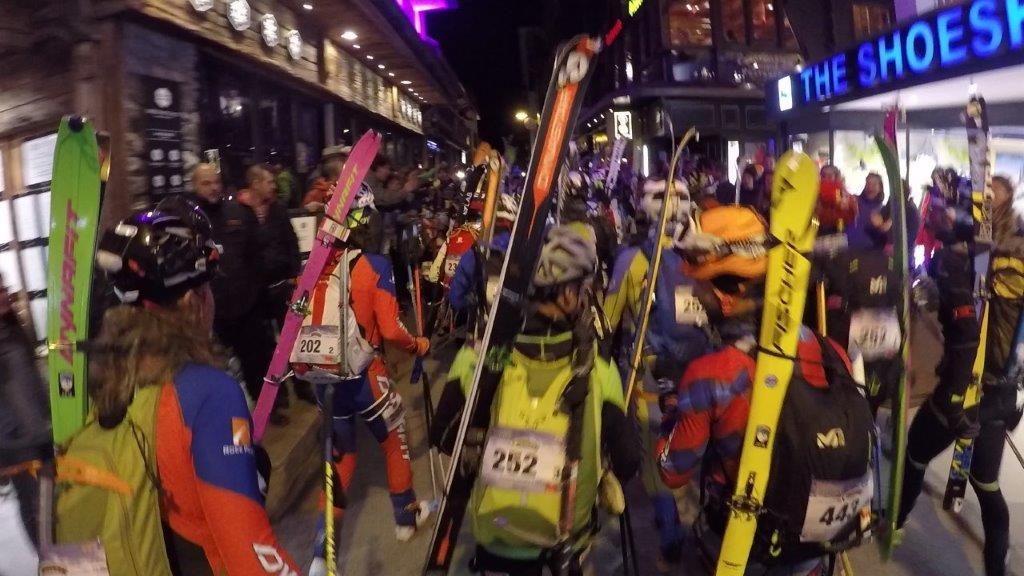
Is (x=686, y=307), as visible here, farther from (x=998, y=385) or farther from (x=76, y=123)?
(x=76, y=123)

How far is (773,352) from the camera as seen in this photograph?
197cm

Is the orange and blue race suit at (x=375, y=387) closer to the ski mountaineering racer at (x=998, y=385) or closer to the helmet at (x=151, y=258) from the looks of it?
the helmet at (x=151, y=258)

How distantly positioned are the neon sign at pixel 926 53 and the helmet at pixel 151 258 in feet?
24.4

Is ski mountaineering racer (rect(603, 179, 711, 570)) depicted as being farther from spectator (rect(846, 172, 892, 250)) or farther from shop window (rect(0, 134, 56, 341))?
shop window (rect(0, 134, 56, 341))

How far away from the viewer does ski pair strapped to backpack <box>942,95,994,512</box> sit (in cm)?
330

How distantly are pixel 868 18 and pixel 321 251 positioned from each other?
80.1ft

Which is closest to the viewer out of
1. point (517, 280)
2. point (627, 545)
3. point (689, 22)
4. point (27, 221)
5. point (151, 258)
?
point (151, 258)

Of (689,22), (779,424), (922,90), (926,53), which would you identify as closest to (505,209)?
(779,424)

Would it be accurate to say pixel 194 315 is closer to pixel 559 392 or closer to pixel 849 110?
pixel 559 392

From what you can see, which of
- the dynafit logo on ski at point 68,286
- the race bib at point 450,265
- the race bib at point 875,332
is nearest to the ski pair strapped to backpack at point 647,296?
the race bib at point 875,332

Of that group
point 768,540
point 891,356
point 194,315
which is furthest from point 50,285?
point 891,356

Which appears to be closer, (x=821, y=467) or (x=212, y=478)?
(x=212, y=478)

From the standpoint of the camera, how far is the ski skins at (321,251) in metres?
3.42

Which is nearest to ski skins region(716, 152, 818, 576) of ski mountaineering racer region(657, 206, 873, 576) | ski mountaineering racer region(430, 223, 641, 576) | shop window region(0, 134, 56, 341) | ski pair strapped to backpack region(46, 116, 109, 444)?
ski mountaineering racer region(657, 206, 873, 576)
